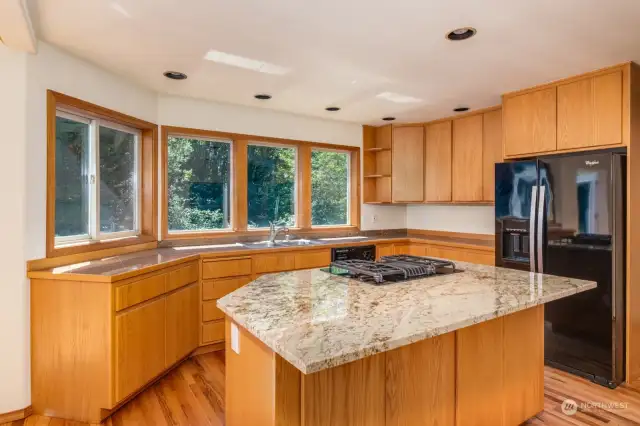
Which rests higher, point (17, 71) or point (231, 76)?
point (231, 76)

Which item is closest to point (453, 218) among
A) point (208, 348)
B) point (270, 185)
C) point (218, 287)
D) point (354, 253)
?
point (354, 253)

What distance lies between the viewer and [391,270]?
203 cm

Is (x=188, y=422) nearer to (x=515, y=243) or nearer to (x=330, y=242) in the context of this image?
(x=330, y=242)

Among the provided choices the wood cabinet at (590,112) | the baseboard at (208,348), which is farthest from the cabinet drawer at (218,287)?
the wood cabinet at (590,112)

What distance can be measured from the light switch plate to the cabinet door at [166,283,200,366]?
4.64 feet

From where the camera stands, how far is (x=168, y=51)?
2.57 metres

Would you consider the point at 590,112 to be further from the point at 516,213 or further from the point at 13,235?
the point at 13,235

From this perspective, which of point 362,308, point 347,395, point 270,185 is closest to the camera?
point 347,395

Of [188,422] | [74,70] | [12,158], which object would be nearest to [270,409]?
[188,422]

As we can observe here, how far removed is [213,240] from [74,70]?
6.22 ft

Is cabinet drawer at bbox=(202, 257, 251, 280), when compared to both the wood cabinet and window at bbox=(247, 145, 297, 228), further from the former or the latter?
the wood cabinet

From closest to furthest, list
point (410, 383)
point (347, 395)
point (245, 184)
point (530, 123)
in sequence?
1. point (347, 395)
2. point (410, 383)
3. point (530, 123)
4. point (245, 184)

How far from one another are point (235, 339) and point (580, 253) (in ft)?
8.71

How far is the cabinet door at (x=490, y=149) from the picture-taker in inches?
155
